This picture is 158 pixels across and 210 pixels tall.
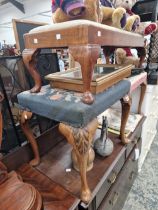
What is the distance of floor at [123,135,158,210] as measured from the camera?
3.75 ft

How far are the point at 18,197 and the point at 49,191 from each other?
220mm

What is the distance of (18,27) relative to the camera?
1271 millimetres

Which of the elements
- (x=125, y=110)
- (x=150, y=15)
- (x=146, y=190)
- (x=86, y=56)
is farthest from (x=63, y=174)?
(x=150, y=15)

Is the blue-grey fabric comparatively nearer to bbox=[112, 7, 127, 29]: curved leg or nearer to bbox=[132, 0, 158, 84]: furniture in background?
bbox=[112, 7, 127, 29]: curved leg

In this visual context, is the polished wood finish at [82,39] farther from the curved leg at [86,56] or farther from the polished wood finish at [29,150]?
the polished wood finish at [29,150]

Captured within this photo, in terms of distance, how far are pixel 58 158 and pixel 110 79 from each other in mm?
508

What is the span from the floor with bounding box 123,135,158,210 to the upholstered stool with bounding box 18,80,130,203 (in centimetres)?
79

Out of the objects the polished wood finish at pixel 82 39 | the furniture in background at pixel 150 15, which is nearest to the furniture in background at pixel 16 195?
the polished wood finish at pixel 82 39

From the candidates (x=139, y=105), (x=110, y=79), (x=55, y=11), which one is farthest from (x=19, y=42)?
(x=139, y=105)

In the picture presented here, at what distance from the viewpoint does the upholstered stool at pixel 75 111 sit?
0.48 m

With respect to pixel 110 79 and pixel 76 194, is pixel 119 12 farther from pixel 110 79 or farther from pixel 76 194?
pixel 76 194

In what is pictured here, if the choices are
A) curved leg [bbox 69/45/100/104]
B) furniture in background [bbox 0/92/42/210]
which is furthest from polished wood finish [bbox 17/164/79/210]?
curved leg [bbox 69/45/100/104]

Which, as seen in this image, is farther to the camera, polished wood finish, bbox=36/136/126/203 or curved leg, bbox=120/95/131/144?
curved leg, bbox=120/95/131/144

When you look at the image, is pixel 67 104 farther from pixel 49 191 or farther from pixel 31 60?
pixel 49 191
